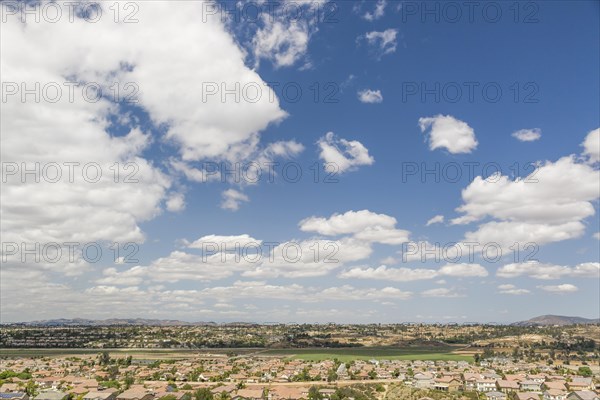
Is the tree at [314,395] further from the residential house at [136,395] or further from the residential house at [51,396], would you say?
the residential house at [51,396]

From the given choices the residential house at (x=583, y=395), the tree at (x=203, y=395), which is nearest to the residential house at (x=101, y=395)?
the tree at (x=203, y=395)

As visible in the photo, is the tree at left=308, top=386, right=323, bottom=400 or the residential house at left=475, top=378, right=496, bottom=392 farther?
the residential house at left=475, top=378, right=496, bottom=392

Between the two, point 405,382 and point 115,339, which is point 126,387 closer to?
point 405,382

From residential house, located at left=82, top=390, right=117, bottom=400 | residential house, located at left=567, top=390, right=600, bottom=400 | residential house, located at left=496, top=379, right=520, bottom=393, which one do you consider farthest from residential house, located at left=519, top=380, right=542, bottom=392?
residential house, located at left=82, top=390, right=117, bottom=400

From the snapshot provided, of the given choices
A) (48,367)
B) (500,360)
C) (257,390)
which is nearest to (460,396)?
(257,390)

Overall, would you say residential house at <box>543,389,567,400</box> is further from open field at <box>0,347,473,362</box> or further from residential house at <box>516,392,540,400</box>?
open field at <box>0,347,473,362</box>

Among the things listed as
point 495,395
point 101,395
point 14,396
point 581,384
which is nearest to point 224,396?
point 101,395

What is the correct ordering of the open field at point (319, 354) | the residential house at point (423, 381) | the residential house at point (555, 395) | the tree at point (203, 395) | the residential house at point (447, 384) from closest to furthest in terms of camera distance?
the tree at point (203, 395) → the residential house at point (555, 395) → the residential house at point (447, 384) → the residential house at point (423, 381) → the open field at point (319, 354)

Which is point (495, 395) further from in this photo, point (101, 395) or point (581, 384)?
point (101, 395)

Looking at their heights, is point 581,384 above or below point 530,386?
above

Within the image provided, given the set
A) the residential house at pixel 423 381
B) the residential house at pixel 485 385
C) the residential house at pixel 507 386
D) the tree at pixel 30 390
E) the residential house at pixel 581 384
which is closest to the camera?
the tree at pixel 30 390

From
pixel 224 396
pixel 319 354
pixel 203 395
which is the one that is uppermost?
pixel 203 395
